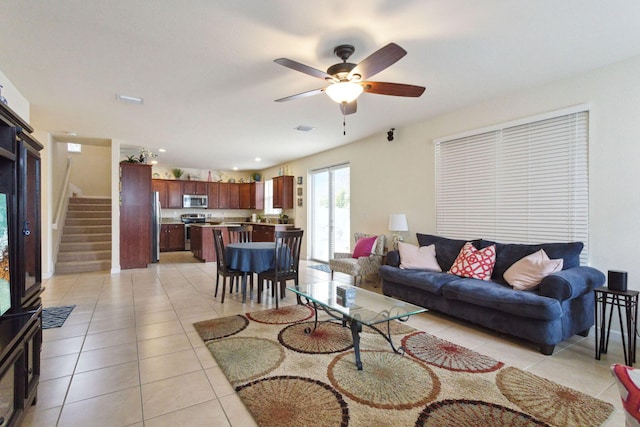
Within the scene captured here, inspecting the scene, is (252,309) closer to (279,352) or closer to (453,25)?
(279,352)

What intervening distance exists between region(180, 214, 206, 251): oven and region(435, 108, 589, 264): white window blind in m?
7.63

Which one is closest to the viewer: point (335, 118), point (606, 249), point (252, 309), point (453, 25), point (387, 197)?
point (453, 25)

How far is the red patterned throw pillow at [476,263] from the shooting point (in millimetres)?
3486

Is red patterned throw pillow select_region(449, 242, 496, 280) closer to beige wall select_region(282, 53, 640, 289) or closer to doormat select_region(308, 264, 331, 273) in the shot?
beige wall select_region(282, 53, 640, 289)

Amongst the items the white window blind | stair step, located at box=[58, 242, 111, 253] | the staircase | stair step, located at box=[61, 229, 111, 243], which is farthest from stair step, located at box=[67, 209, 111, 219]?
the white window blind

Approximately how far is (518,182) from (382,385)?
292cm

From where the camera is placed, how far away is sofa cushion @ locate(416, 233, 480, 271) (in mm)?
3955

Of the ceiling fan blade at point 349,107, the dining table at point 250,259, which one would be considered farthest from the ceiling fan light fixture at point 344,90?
the dining table at point 250,259

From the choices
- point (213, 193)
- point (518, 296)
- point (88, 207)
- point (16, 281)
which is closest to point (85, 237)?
point (88, 207)

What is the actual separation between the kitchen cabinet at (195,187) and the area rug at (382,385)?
7.49 m

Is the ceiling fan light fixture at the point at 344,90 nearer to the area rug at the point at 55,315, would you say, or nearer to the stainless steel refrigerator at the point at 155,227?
the area rug at the point at 55,315

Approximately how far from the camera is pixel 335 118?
4.63m

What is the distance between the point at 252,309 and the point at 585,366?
3.26 meters

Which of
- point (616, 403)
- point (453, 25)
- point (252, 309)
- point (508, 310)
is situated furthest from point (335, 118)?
point (616, 403)
